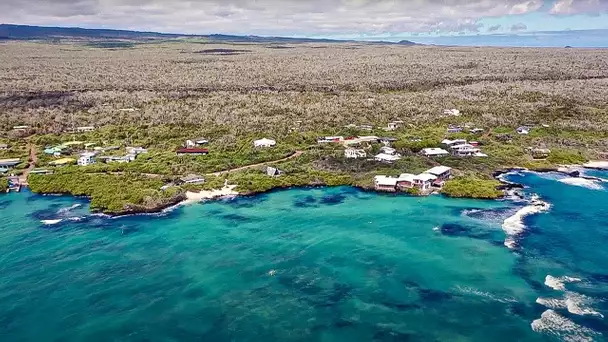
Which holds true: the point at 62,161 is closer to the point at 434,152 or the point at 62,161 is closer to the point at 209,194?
the point at 209,194

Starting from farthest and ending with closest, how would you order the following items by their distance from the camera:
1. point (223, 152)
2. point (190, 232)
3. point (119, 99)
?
point (119, 99), point (223, 152), point (190, 232)

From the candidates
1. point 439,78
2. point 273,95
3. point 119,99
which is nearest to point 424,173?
point 273,95

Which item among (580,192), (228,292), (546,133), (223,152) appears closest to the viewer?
(228,292)

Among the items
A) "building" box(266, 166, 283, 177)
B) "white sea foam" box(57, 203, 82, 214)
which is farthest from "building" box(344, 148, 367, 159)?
"white sea foam" box(57, 203, 82, 214)

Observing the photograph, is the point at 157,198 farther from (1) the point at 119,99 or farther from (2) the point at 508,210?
(1) the point at 119,99

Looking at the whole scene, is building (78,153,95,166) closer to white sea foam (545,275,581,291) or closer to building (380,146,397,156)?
building (380,146,397,156)
